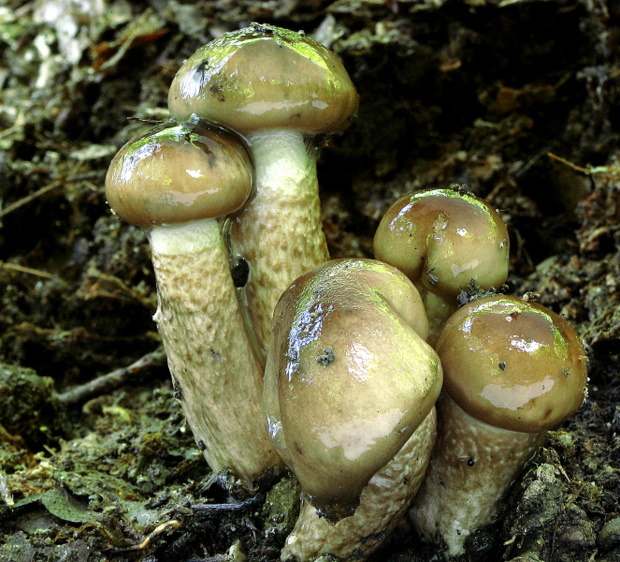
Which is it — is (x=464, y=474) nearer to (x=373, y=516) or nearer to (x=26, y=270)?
(x=373, y=516)

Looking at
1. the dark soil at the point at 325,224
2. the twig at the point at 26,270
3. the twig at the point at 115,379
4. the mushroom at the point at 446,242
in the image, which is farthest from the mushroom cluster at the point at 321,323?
the twig at the point at 26,270

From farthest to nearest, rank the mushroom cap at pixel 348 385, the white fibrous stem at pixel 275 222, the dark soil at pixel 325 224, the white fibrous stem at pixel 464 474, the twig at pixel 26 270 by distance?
the twig at pixel 26 270, the white fibrous stem at pixel 275 222, the dark soil at pixel 325 224, the white fibrous stem at pixel 464 474, the mushroom cap at pixel 348 385

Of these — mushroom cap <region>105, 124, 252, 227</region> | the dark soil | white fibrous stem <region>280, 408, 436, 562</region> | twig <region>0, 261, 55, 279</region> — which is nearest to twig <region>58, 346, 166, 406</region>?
the dark soil

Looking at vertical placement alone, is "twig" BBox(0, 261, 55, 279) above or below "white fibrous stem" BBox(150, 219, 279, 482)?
below

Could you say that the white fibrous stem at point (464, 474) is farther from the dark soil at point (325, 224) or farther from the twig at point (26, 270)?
the twig at point (26, 270)

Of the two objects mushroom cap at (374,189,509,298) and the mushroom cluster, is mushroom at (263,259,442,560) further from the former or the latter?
mushroom cap at (374,189,509,298)

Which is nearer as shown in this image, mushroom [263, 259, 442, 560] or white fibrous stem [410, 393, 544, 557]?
mushroom [263, 259, 442, 560]
